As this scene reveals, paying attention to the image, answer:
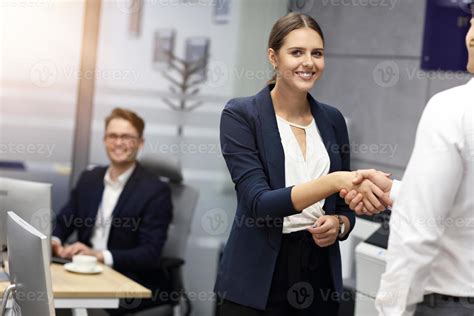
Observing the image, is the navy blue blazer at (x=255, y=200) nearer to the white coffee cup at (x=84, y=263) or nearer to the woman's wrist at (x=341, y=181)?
the woman's wrist at (x=341, y=181)

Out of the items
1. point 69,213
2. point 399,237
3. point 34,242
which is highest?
point 399,237

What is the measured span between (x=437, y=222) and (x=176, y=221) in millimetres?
2755

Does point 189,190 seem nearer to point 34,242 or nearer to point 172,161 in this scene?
point 172,161

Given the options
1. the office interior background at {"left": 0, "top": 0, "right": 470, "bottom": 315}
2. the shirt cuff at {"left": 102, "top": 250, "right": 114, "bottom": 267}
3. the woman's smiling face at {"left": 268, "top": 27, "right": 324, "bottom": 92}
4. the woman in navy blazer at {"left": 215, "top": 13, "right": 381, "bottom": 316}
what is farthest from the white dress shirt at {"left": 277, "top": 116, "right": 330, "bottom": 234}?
the office interior background at {"left": 0, "top": 0, "right": 470, "bottom": 315}

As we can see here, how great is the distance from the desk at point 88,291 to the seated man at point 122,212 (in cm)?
59

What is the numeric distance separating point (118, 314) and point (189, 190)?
0.80m

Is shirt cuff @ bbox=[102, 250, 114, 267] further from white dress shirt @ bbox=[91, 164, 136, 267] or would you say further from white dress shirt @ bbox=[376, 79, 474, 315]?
white dress shirt @ bbox=[376, 79, 474, 315]

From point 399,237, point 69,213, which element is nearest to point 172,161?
point 69,213

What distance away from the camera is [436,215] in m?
1.89

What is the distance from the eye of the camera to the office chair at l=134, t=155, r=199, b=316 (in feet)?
14.3

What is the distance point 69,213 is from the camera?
451cm

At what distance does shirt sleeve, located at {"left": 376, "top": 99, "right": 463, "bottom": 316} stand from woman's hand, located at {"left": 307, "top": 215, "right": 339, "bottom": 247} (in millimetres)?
644

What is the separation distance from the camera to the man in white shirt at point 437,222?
1867mm

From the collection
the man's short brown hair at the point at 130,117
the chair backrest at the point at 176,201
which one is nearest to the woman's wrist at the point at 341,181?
the chair backrest at the point at 176,201
